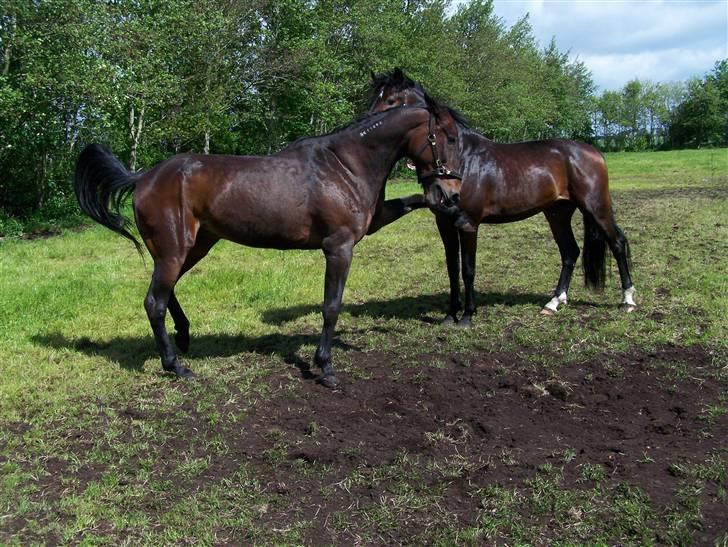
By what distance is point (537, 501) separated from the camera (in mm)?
3334

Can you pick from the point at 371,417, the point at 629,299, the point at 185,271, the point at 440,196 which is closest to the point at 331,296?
the point at 371,417

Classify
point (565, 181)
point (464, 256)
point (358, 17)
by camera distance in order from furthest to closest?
point (358, 17) < point (565, 181) < point (464, 256)

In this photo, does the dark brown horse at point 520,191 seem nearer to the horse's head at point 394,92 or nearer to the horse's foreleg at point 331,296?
the horse's head at point 394,92

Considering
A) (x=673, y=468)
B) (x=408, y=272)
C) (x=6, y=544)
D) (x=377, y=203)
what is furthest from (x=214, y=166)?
(x=408, y=272)

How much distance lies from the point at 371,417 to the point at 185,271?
2.33 metres

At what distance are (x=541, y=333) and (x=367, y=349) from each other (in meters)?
1.90

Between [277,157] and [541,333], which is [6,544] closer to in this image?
[277,157]

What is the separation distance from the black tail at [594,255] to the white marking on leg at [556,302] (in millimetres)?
429

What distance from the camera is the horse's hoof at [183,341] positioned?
5.97 m

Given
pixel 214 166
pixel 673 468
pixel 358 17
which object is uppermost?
pixel 358 17

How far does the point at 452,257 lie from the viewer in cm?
720

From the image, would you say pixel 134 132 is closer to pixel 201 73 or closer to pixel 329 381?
pixel 201 73

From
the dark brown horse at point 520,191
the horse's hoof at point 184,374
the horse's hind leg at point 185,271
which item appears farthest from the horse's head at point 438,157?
the horse's hoof at point 184,374

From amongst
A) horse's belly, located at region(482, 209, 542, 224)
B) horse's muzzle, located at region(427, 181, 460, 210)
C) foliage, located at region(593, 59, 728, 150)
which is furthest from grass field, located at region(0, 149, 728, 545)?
foliage, located at region(593, 59, 728, 150)
